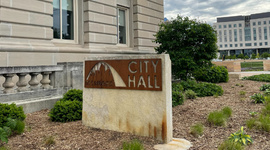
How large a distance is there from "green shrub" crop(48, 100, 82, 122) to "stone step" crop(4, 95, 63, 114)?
3.44ft

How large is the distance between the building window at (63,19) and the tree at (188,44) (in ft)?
16.7

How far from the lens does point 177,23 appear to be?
11.3 m

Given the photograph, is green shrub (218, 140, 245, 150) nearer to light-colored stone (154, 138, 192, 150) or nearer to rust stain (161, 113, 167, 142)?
light-colored stone (154, 138, 192, 150)

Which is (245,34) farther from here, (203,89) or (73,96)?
(73,96)

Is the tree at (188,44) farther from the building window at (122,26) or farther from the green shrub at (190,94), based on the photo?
the building window at (122,26)

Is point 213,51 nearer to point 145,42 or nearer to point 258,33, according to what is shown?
point 145,42

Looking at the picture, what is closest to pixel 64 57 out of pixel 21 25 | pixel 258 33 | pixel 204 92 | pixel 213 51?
pixel 21 25

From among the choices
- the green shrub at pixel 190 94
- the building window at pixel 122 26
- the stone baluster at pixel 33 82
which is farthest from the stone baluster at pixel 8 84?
the building window at pixel 122 26

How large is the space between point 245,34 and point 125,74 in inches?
4978

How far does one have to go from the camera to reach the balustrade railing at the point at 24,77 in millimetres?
6289

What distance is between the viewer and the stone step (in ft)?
20.7

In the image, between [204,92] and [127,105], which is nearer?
[127,105]

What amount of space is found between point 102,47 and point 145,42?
4.56 m

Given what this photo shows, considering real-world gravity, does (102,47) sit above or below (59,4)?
below
